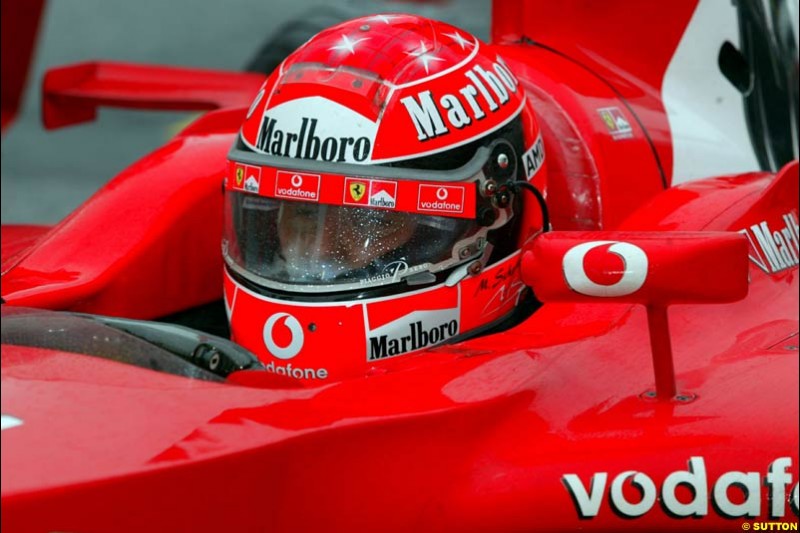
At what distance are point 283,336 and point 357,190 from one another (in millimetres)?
292

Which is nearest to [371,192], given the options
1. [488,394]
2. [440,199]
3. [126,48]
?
[440,199]

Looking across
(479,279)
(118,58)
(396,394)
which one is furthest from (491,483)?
(118,58)

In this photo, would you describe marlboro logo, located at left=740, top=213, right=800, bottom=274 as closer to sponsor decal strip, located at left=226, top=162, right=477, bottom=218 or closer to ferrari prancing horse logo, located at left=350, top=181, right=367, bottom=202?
sponsor decal strip, located at left=226, top=162, right=477, bottom=218

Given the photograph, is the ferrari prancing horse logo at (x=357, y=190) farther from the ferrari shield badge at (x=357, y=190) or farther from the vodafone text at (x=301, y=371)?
the vodafone text at (x=301, y=371)

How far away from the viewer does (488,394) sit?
193cm

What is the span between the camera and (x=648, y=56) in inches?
122

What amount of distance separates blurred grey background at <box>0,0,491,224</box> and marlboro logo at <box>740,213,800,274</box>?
12.6 feet

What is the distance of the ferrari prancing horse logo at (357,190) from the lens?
2.21m

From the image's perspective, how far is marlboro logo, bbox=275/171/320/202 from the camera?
7.27ft

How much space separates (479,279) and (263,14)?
5.31 metres

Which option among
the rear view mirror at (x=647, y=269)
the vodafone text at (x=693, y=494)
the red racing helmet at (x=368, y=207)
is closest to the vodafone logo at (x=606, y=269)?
the rear view mirror at (x=647, y=269)

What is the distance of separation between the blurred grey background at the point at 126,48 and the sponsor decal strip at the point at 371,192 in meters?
3.94

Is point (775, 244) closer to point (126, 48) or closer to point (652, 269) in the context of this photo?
point (652, 269)

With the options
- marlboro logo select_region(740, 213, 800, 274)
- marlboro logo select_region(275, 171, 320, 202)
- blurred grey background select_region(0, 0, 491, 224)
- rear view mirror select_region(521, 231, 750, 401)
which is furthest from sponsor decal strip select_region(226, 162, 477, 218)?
blurred grey background select_region(0, 0, 491, 224)
